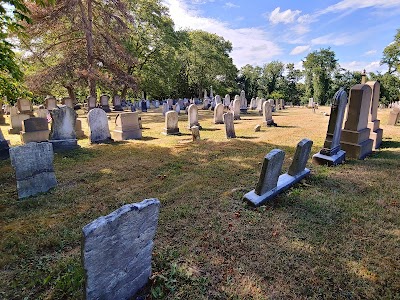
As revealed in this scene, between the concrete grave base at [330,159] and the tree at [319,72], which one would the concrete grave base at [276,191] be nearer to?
the concrete grave base at [330,159]

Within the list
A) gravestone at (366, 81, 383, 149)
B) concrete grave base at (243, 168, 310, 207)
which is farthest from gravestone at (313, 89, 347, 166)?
gravestone at (366, 81, 383, 149)

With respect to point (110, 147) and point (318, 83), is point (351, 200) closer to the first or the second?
point (110, 147)

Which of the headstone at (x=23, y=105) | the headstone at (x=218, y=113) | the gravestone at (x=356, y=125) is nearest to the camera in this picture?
the gravestone at (x=356, y=125)

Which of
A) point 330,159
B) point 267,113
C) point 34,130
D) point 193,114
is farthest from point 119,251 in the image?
point 267,113

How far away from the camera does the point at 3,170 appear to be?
6.12 metres

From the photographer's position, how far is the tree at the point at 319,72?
44625 mm

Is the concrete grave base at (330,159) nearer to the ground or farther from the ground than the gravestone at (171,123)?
nearer to the ground

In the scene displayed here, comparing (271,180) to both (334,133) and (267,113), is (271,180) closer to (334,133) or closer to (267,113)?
(334,133)

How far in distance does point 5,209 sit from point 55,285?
2526 millimetres

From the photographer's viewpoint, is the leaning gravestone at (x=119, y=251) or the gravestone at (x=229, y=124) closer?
the leaning gravestone at (x=119, y=251)

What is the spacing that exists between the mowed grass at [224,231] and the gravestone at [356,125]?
1.64ft

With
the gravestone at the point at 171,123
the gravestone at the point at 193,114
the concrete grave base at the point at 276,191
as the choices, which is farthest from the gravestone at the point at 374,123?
the gravestone at the point at 171,123

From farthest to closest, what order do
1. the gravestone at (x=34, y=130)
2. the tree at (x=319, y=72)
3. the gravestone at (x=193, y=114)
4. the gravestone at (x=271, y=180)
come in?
the tree at (x=319, y=72)
the gravestone at (x=193, y=114)
the gravestone at (x=34, y=130)
the gravestone at (x=271, y=180)

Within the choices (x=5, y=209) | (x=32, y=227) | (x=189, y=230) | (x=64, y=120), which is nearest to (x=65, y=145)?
(x=64, y=120)
